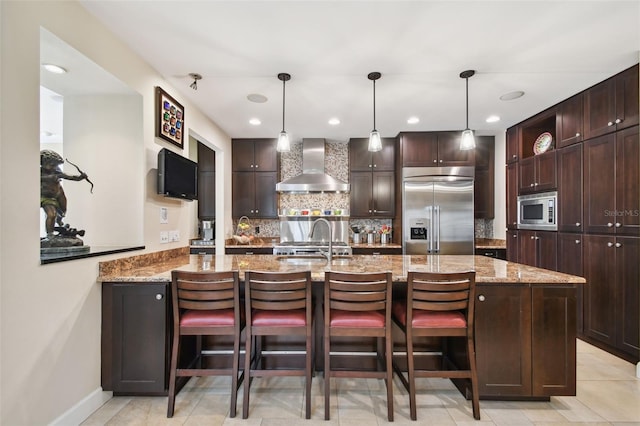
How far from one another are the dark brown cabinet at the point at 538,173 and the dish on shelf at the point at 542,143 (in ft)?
0.48

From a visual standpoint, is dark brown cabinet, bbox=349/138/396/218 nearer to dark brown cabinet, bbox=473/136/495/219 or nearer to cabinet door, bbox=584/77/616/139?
dark brown cabinet, bbox=473/136/495/219

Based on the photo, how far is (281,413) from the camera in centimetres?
190

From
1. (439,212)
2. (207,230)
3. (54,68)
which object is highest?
(54,68)

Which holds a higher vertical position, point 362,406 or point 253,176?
point 253,176

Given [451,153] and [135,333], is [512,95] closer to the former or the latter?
[451,153]

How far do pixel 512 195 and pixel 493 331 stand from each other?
2844 mm

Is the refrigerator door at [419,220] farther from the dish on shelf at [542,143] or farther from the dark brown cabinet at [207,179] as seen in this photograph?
the dark brown cabinet at [207,179]

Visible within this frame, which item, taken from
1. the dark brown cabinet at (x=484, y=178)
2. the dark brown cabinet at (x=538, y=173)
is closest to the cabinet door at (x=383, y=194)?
the dark brown cabinet at (x=484, y=178)

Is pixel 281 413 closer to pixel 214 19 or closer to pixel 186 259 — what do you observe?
pixel 186 259

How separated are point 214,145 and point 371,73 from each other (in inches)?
94.3

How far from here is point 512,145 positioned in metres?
4.09

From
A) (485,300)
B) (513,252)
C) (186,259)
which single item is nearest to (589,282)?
(513,252)

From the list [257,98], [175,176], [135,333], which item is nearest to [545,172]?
[257,98]

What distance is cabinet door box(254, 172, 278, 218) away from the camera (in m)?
4.71
